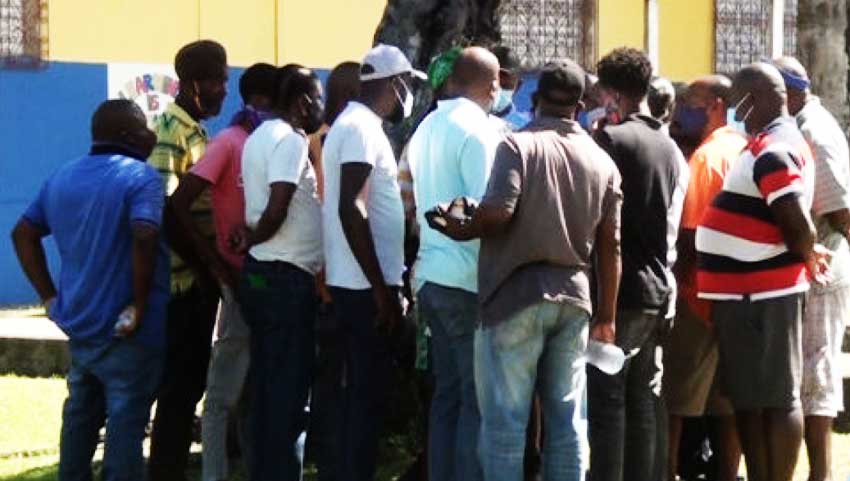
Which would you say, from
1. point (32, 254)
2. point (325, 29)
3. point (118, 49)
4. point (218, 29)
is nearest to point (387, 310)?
point (32, 254)

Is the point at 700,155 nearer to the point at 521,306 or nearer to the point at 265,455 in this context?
the point at 521,306

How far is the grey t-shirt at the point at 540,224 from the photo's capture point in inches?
269

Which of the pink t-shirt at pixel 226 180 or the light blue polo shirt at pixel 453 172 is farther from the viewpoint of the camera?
the pink t-shirt at pixel 226 180

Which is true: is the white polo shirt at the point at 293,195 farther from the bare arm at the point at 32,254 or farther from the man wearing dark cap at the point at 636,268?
the man wearing dark cap at the point at 636,268

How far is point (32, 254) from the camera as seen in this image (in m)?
7.41

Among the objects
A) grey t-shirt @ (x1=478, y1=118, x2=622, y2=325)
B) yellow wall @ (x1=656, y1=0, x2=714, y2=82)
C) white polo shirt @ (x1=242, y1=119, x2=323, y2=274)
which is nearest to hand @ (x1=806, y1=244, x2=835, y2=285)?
grey t-shirt @ (x1=478, y1=118, x2=622, y2=325)

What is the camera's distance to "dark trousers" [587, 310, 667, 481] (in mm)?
7402

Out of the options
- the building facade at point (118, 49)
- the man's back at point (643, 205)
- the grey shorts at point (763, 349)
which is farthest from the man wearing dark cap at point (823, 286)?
the building facade at point (118, 49)

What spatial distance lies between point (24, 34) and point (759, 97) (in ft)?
34.6

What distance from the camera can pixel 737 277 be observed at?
7.51m

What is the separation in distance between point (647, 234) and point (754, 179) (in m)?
0.47

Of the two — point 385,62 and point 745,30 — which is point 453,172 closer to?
point 385,62

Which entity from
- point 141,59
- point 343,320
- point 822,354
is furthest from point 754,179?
point 141,59

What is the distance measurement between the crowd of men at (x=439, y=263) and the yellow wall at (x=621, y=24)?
12.1m
